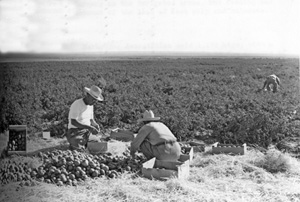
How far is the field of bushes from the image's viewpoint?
5625 mm

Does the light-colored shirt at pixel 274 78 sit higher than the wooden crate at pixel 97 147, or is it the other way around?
the light-colored shirt at pixel 274 78

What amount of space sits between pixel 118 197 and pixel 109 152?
162cm

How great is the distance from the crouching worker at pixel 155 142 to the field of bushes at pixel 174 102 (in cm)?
96

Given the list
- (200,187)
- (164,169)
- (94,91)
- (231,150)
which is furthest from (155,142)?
(231,150)

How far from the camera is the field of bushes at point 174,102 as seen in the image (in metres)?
5.62

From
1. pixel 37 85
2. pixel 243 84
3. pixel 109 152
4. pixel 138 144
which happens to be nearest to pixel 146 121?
pixel 138 144

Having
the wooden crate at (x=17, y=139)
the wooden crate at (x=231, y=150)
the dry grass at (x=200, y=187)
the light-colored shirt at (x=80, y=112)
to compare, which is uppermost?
the light-colored shirt at (x=80, y=112)

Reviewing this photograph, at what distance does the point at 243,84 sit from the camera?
750 centimetres

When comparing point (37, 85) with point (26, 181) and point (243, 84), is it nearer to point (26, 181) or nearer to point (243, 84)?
point (26, 181)

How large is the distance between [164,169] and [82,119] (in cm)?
142

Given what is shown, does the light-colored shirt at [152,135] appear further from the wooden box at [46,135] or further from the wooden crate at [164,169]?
the wooden box at [46,135]

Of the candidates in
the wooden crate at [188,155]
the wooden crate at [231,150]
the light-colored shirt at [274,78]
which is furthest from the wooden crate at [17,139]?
the light-colored shirt at [274,78]

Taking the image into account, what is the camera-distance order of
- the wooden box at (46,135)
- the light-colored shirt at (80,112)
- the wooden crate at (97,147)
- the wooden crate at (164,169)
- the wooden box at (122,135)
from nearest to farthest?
1. the wooden crate at (164,169)
2. the light-colored shirt at (80,112)
3. the wooden crate at (97,147)
4. the wooden box at (46,135)
5. the wooden box at (122,135)

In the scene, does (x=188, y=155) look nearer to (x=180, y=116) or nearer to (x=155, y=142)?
(x=155, y=142)
